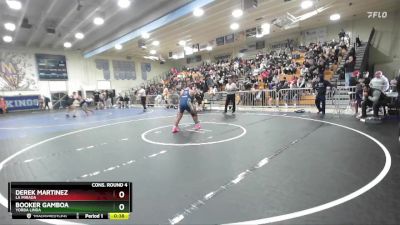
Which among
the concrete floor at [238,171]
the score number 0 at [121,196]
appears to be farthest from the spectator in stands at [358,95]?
the score number 0 at [121,196]

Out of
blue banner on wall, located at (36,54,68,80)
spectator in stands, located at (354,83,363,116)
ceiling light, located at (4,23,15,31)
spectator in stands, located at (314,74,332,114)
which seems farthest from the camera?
blue banner on wall, located at (36,54,68,80)

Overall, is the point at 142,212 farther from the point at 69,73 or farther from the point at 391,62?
the point at 69,73

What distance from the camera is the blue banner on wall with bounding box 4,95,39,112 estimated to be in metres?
22.1

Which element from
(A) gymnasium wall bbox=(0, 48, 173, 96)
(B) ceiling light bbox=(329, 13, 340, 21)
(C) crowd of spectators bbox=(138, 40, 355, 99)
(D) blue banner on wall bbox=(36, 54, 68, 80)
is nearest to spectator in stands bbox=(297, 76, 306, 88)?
(C) crowd of spectators bbox=(138, 40, 355, 99)

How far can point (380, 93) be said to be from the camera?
25.5 feet

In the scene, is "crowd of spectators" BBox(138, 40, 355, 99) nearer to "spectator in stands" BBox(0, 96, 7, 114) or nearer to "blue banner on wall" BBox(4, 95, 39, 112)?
"blue banner on wall" BBox(4, 95, 39, 112)
